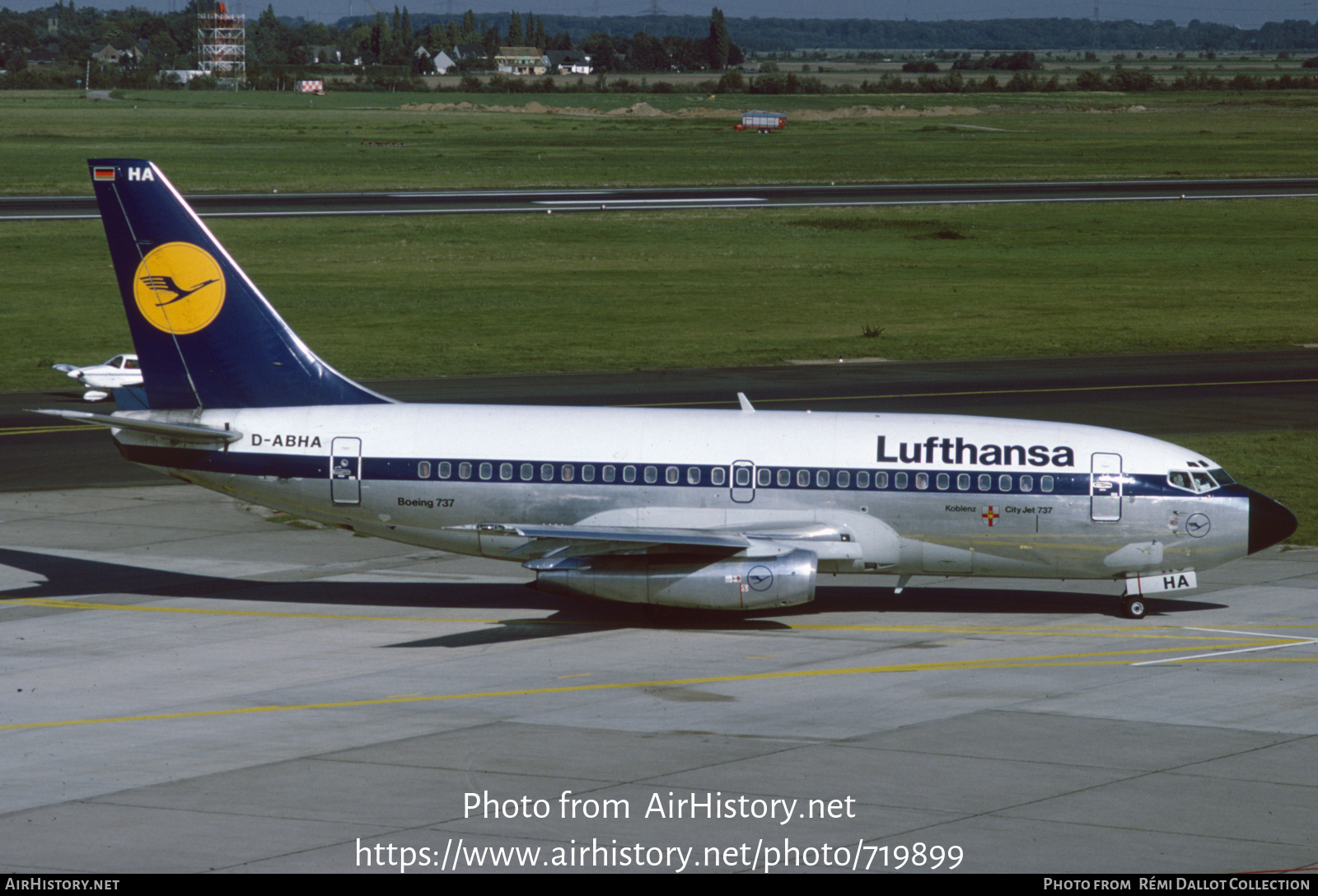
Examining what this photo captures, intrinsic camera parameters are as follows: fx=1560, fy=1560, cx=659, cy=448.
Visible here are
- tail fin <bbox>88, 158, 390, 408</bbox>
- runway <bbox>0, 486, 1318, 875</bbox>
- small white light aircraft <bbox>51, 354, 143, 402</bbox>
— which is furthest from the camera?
small white light aircraft <bbox>51, 354, 143, 402</bbox>

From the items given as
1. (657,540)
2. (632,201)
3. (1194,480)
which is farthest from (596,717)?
(632,201)

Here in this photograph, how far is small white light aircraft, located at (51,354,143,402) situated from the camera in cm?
5066

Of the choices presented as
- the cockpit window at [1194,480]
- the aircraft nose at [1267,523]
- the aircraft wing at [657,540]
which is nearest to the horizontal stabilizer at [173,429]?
the aircraft wing at [657,540]

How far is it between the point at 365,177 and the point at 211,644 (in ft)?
374

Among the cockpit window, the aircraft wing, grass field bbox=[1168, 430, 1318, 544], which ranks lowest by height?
grass field bbox=[1168, 430, 1318, 544]

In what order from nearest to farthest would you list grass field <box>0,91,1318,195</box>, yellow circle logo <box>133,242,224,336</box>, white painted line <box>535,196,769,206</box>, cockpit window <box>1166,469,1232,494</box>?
cockpit window <box>1166,469,1232,494</box>, yellow circle logo <box>133,242,224,336</box>, white painted line <box>535,196,769,206</box>, grass field <box>0,91,1318,195</box>

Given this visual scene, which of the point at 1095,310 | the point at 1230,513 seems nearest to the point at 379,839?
the point at 1230,513

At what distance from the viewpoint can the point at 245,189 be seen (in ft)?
422

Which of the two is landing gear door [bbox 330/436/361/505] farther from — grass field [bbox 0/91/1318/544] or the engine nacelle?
grass field [bbox 0/91/1318/544]

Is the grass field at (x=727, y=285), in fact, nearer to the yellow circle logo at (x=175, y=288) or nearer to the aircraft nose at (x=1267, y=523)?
the yellow circle logo at (x=175, y=288)

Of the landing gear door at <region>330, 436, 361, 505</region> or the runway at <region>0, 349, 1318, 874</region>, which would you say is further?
the landing gear door at <region>330, 436, 361, 505</region>

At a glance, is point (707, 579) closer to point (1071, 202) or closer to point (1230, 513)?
point (1230, 513)

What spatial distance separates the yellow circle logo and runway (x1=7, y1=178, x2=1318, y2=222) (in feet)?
257

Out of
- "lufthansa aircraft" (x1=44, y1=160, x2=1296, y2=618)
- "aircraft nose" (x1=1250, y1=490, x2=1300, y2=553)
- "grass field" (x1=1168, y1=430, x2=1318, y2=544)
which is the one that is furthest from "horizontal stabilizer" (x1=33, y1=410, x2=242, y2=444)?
"grass field" (x1=1168, y1=430, x2=1318, y2=544)
